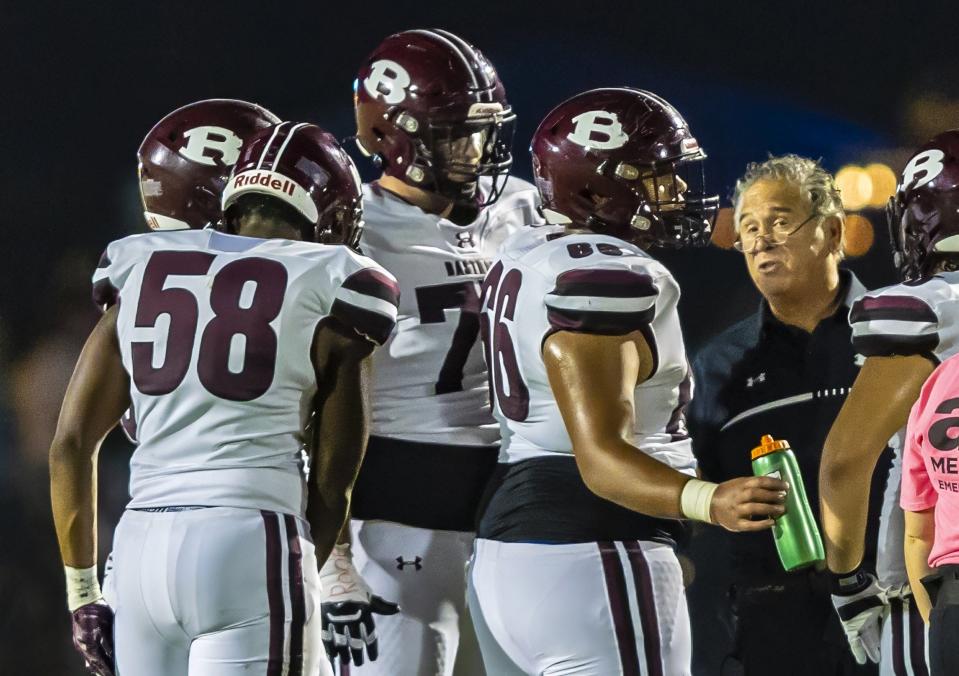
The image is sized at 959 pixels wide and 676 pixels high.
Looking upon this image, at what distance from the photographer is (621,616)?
1883mm

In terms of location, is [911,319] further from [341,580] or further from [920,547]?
[341,580]

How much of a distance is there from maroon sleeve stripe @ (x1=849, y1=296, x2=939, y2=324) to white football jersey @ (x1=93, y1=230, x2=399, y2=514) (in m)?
0.70

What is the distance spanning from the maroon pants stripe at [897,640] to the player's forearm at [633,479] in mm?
630

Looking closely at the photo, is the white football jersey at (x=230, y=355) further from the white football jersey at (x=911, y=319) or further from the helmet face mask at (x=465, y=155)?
the white football jersey at (x=911, y=319)

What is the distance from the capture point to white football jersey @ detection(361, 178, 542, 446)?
2.46m

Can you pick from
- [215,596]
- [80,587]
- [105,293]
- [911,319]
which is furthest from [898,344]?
[80,587]

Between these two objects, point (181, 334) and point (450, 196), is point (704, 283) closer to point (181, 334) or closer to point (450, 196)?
point (450, 196)

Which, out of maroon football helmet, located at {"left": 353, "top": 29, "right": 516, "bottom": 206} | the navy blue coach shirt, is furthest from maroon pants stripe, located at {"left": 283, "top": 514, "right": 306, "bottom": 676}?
the navy blue coach shirt

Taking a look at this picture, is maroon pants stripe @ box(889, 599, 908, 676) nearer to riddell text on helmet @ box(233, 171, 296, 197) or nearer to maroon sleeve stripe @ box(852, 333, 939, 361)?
maroon sleeve stripe @ box(852, 333, 939, 361)

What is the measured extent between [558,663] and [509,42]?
2.68 metres

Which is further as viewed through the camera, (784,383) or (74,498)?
(784,383)

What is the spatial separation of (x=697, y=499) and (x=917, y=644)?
688 millimetres

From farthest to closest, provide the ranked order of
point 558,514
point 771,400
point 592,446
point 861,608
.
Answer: point 771,400 → point 861,608 → point 558,514 → point 592,446

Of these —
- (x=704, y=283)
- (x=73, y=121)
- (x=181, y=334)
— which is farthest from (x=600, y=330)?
(x=73, y=121)
